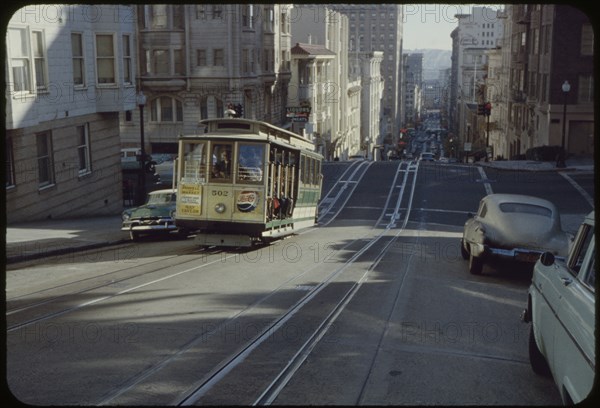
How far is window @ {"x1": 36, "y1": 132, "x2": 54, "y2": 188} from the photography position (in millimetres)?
23234

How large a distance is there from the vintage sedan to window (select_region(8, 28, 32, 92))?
13.9m

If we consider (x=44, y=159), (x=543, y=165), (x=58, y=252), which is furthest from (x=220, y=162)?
(x=543, y=165)

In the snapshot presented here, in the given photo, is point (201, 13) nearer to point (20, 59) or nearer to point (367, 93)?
point (20, 59)

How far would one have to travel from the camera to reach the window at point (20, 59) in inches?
821

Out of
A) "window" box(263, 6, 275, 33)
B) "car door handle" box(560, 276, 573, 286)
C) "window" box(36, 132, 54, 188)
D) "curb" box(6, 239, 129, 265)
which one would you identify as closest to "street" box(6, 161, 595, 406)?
"curb" box(6, 239, 129, 265)

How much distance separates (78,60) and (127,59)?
3.02 metres

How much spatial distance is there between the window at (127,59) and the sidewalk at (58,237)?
6272 mm

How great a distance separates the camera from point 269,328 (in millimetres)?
9789

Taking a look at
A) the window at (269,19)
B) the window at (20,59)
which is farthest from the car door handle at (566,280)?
the window at (269,19)

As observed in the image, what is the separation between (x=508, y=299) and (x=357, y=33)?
166013 millimetres

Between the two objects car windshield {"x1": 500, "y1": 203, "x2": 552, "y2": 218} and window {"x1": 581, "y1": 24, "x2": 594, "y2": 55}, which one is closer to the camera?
car windshield {"x1": 500, "y1": 203, "x2": 552, "y2": 218}

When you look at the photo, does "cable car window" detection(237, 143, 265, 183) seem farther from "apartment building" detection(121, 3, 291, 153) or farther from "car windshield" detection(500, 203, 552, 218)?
"apartment building" detection(121, 3, 291, 153)

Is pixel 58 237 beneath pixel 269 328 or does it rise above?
beneath

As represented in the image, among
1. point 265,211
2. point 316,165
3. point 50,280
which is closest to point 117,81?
point 316,165
